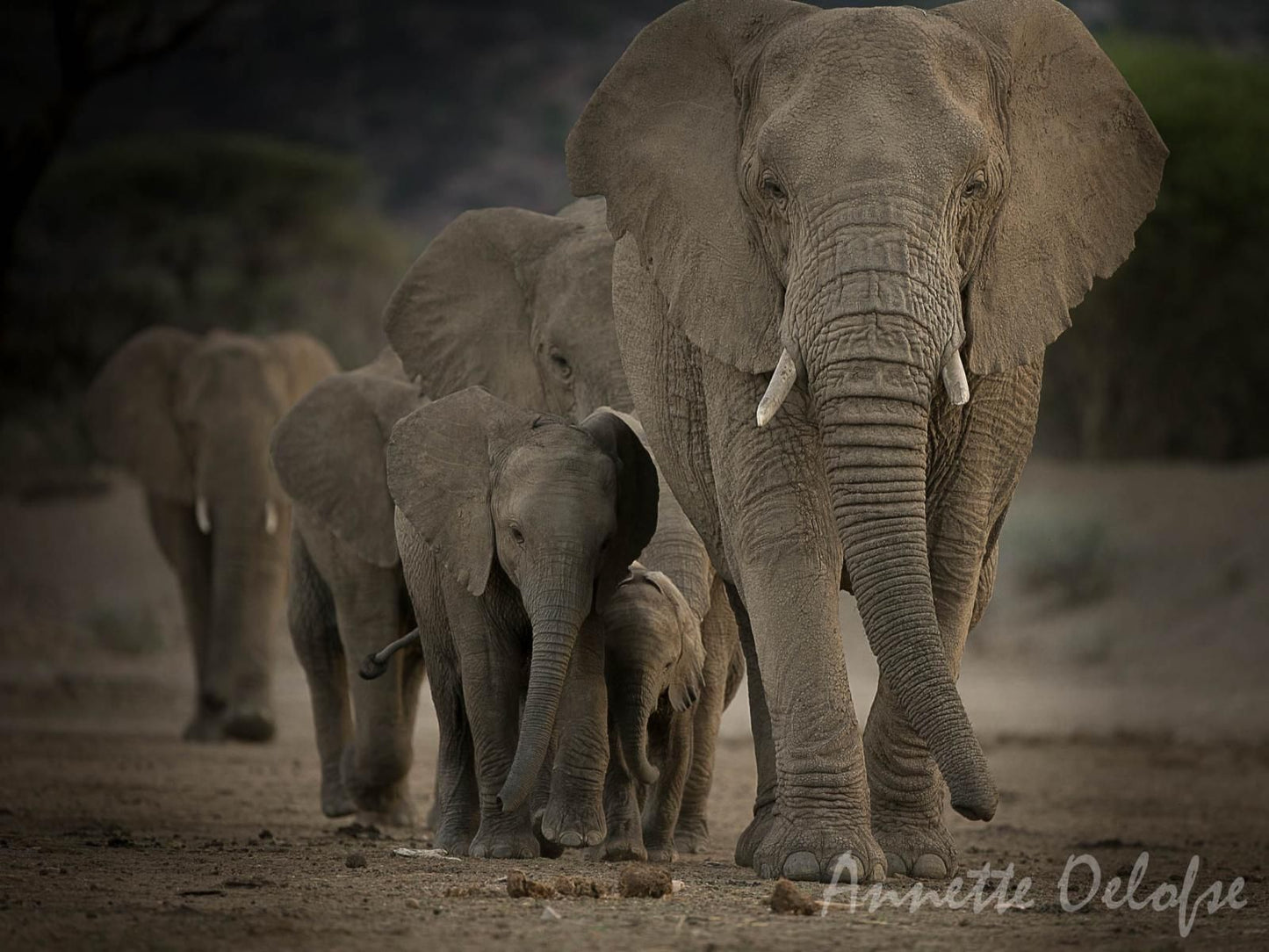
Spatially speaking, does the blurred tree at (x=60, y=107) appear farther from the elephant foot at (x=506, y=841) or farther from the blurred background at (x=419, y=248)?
the elephant foot at (x=506, y=841)

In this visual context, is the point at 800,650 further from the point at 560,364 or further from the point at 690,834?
the point at 560,364

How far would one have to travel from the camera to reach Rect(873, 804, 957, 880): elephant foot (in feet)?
22.2

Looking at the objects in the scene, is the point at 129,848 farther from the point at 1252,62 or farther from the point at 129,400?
the point at 1252,62

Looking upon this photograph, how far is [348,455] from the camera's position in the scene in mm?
9500

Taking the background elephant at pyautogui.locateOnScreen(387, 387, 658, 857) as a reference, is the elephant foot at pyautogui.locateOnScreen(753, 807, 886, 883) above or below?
below

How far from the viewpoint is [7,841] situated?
24.7 feet

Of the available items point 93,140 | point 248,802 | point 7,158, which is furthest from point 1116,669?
point 93,140

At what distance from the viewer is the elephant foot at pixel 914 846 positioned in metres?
6.77

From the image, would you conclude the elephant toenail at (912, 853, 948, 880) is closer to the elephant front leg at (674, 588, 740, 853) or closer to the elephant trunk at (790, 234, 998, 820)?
the elephant trunk at (790, 234, 998, 820)

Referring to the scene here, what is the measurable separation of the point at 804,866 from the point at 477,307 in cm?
337

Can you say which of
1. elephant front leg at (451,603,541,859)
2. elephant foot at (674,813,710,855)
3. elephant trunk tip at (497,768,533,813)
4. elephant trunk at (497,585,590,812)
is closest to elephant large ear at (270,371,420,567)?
elephant foot at (674,813,710,855)

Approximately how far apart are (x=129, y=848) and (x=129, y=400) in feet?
26.6

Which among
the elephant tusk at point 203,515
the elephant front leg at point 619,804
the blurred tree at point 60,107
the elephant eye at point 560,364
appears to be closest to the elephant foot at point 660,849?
the elephant front leg at point 619,804

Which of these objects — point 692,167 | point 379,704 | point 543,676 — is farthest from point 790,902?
point 379,704
